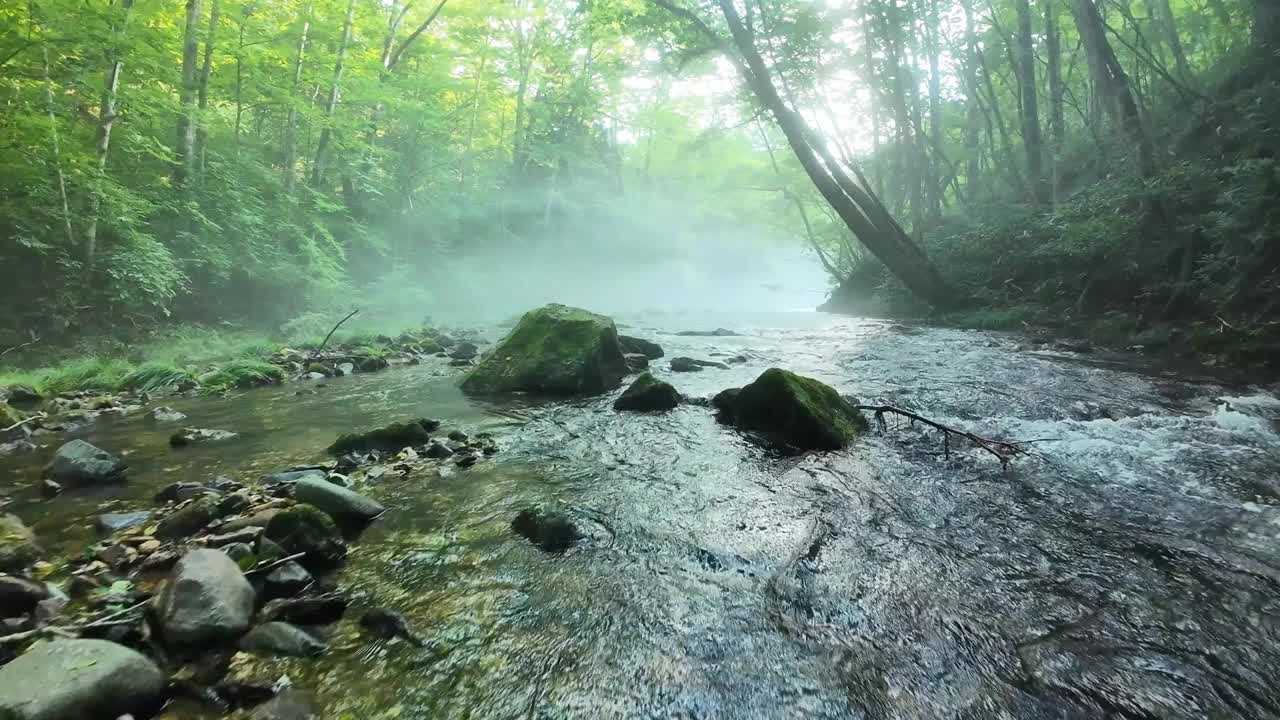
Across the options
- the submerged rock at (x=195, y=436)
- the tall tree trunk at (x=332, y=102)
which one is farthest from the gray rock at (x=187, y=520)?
the tall tree trunk at (x=332, y=102)

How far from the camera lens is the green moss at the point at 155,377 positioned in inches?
361

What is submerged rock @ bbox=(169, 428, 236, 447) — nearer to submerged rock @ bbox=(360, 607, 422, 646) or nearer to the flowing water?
the flowing water

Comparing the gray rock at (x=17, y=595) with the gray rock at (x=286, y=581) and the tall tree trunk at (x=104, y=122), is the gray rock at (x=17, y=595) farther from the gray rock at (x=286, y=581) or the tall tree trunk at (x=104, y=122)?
the tall tree trunk at (x=104, y=122)

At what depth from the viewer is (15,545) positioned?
11.0 feet

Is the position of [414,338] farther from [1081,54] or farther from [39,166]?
[1081,54]

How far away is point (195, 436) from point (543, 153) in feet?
98.2

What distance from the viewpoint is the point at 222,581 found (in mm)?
2842

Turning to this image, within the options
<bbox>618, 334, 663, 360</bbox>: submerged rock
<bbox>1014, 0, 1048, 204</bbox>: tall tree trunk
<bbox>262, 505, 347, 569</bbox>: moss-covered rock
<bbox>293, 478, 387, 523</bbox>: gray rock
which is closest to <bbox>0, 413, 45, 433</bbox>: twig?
<bbox>293, 478, 387, 523</bbox>: gray rock

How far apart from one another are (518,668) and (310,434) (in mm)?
5087

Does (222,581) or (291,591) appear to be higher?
(222,581)

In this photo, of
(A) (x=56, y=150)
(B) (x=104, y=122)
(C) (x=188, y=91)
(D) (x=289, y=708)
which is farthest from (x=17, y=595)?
(C) (x=188, y=91)

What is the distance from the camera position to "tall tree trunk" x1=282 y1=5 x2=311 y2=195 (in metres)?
17.0

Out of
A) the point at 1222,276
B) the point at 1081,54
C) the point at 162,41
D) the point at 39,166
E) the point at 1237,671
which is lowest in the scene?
the point at 1237,671

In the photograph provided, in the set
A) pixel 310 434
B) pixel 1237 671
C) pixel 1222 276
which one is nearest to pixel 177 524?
pixel 310 434
